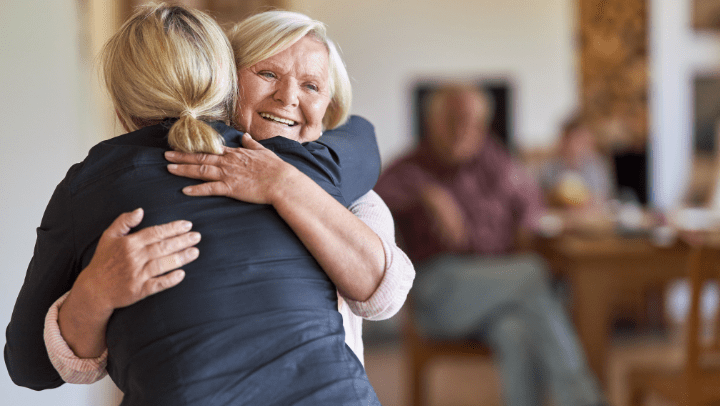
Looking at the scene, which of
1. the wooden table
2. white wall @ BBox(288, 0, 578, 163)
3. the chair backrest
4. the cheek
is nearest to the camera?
the cheek

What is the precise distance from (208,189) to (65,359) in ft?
0.98

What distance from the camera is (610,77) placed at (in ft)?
16.2

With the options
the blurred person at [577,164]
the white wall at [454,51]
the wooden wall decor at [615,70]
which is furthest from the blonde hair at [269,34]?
the wooden wall decor at [615,70]

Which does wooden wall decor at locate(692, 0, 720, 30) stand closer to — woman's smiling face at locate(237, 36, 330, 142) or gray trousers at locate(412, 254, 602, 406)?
gray trousers at locate(412, 254, 602, 406)

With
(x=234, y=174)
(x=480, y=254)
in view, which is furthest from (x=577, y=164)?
(x=234, y=174)

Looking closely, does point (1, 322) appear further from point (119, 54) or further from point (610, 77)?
point (610, 77)

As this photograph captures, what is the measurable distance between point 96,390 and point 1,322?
86 cm

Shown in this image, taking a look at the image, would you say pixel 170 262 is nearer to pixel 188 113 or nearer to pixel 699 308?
pixel 188 113

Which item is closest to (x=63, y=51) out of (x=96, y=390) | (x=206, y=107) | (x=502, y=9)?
(x=96, y=390)

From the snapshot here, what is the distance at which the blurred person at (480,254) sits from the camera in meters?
2.44

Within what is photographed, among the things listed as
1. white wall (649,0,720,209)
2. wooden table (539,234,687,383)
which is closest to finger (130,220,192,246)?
wooden table (539,234,687,383)

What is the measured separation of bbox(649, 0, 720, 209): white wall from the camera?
4801 millimetres

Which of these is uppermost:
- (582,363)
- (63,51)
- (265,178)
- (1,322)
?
(63,51)

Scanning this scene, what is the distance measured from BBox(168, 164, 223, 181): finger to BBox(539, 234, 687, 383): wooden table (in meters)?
2.09
